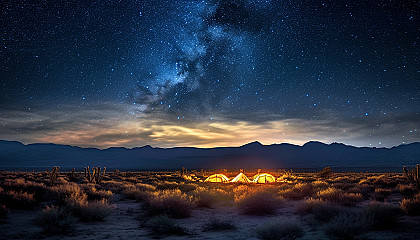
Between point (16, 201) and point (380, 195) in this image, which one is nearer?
point (16, 201)

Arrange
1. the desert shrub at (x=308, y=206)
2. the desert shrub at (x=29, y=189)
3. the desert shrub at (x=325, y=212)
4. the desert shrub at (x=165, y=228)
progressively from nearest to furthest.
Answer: the desert shrub at (x=165, y=228), the desert shrub at (x=325, y=212), the desert shrub at (x=308, y=206), the desert shrub at (x=29, y=189)

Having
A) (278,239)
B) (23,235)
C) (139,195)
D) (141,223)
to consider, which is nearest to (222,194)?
(139,195)

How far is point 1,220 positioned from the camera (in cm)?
791

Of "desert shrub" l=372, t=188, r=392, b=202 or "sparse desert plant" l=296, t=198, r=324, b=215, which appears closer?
"sparse desert plant" l=296, t=198, r=324, b=215

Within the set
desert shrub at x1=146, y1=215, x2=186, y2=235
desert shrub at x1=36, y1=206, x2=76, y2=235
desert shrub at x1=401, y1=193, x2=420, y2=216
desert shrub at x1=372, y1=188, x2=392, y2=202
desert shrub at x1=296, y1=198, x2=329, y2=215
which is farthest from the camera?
desert shrub at x1=372, y1=188, x2=392, y2=202

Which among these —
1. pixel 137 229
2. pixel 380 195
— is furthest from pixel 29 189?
pixel 380 195

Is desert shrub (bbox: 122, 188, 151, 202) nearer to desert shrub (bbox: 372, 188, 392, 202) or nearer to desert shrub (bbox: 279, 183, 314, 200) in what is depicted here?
desert shrub (bbox: 279, 183, 314, 200)

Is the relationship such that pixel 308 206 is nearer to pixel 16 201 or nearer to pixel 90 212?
pixel 90 212

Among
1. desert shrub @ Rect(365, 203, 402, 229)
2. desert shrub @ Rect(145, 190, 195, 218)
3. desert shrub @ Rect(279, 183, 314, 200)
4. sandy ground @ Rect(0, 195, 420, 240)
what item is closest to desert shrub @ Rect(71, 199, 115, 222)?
sandy ground @ Rect(0, 195, 420, 240)

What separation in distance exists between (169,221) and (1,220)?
5.31 m

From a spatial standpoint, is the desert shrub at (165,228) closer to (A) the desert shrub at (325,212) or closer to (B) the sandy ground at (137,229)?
(B) the sandy ground at (137,229)

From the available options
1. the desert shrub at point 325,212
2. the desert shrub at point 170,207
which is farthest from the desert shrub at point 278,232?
the desert shrub at point 170,207

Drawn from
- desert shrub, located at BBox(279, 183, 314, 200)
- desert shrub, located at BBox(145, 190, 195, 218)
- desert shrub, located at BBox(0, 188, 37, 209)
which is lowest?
desert shrub, located at BBox(279, 183, 314, 200)

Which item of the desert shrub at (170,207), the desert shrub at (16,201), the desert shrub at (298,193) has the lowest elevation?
the desert shrub at (298,193)
